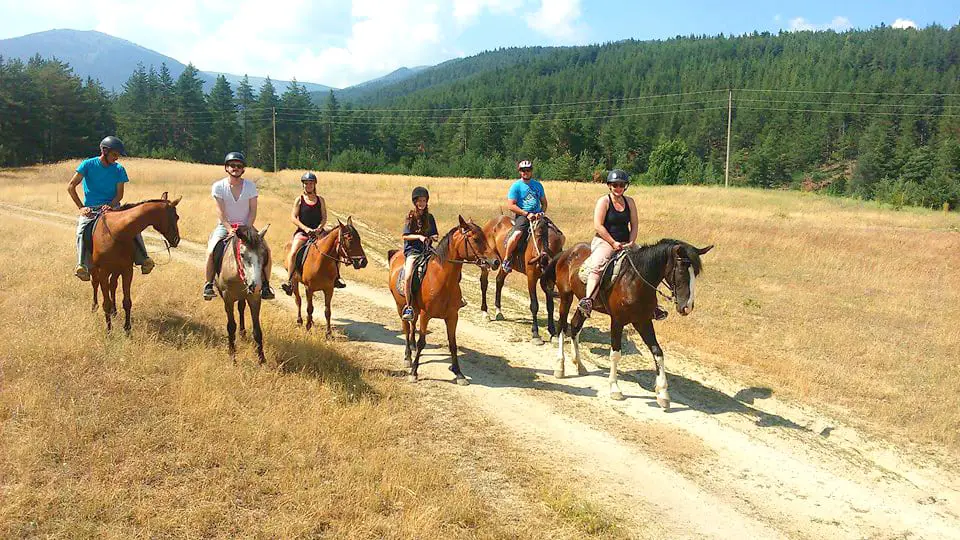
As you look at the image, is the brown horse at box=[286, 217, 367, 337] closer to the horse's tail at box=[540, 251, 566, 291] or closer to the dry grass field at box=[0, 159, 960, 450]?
the horse's tail at box=[540, 251, 566, 291]

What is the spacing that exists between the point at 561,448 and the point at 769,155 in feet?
343

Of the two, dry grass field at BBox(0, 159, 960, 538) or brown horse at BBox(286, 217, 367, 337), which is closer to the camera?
dry grass field at BBox(0, 159, 960, 538)

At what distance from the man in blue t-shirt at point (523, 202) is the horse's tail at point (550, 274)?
126cm

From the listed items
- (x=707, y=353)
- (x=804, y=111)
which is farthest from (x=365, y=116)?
(x=707, y=353)

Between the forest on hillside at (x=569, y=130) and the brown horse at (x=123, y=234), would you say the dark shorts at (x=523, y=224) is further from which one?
the forest on hillside at (x=569, y=130)

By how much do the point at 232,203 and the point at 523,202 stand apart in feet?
20.5

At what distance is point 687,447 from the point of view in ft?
23.6

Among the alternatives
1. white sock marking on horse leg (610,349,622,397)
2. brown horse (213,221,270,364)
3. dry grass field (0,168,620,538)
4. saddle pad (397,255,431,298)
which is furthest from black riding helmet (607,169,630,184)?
brown horse (213,221,270,364)

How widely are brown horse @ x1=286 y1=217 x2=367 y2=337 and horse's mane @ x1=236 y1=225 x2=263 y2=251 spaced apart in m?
2.83

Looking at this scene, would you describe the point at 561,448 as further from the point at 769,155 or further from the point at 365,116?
the point at 365,116

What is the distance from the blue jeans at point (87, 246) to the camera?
8.92 m

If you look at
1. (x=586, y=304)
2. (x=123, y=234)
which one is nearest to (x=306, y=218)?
(x=123, y=234)

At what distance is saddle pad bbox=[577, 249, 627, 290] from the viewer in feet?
28.6

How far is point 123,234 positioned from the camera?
873 centimetres
